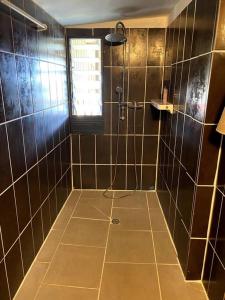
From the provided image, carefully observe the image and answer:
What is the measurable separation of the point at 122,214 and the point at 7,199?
4.24 ft

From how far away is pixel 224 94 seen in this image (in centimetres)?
129

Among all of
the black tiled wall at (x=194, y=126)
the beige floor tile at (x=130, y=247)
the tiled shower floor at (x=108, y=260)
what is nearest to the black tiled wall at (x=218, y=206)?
the black tiled wall at (x=194, y=126)

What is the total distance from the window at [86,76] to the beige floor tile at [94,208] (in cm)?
96

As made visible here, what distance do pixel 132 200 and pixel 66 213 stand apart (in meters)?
0.74

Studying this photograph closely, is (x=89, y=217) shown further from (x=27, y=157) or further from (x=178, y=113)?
(x=178, y=113)

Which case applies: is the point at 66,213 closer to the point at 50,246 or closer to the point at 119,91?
the point at 50,246

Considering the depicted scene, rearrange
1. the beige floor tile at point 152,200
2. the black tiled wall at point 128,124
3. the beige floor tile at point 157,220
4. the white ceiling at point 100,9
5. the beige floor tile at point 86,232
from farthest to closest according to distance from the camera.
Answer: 1. the beige floor tile at point 152,200
2. the black tiled wall at point 128,124
3. the beige floor tile at point 157,220
4. the beige floor tile at point 86,232
5. the white ceiling at point 100,9

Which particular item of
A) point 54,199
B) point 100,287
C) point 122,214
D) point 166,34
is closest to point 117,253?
point 100,287

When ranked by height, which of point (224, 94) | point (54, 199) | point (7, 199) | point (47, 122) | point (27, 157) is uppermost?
point (224, 94)

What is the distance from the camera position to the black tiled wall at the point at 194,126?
1.29 meters

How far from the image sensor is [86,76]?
2.60 metres

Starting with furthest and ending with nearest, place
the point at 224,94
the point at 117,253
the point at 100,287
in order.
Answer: the point at 117,253 < the point at 100,287 < the point at 224,94

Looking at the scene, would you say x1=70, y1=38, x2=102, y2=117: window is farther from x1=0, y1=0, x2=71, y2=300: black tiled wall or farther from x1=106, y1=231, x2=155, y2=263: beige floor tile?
Result: x1=106, y1=231, x2=155, y2=263: beige floor tile

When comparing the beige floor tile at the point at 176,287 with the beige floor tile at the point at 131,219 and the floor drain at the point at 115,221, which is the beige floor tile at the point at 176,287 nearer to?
the beige floor tile at the point at 131,219
